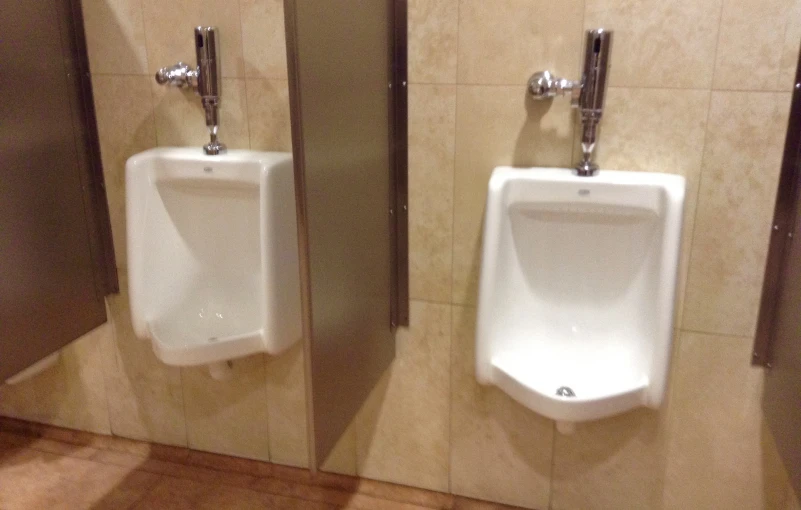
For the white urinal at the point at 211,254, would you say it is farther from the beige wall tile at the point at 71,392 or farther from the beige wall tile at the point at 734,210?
the beige wall tile at the point at 734,210

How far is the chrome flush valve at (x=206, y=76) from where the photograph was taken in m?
1.62

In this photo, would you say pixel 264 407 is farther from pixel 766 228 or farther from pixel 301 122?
pixel 766 228

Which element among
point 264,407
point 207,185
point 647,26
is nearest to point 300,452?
point 264,407

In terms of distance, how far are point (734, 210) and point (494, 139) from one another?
1.79 feet

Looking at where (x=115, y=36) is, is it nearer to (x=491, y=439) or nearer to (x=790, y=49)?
(x=491, y=439)

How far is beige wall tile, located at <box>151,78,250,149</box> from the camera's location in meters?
1.73

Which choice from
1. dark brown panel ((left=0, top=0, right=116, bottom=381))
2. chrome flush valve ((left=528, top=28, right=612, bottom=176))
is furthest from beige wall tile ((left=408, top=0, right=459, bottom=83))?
dark brown panel ((left=0, top=0, right=116, bottom=381))

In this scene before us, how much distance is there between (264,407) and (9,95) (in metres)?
1.05

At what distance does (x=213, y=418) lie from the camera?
2.03 meters

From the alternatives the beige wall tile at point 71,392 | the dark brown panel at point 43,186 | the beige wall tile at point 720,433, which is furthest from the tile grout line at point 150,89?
the beige wall tile at point 720,433

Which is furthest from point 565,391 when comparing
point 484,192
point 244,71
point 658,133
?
point 244,71

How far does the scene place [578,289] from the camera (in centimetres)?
156

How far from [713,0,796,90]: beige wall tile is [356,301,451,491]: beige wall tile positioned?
83cm

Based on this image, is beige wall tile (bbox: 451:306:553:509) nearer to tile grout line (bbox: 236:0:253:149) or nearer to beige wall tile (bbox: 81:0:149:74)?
tile grout line (bbox: 236:0:253:149)
